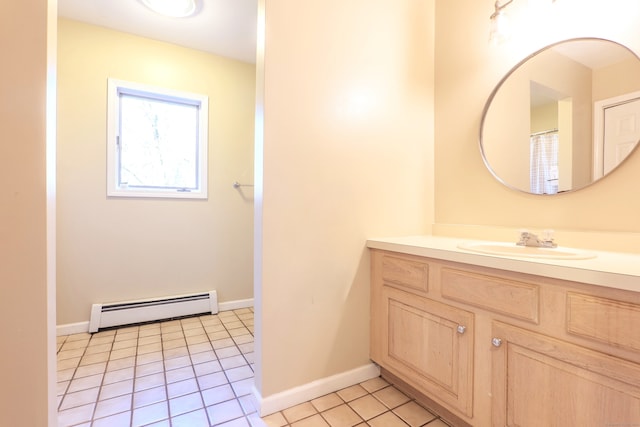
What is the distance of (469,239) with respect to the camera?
5.45 ft

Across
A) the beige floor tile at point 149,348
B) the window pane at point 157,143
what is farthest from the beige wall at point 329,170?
the window pane at point 157,143

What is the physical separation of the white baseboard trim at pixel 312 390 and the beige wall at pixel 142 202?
153cm

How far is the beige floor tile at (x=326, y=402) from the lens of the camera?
138 cm

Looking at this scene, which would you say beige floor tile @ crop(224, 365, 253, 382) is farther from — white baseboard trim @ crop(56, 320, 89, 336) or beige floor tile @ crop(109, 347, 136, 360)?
white baseboard trim @ crop(56, 320, 89, 336)

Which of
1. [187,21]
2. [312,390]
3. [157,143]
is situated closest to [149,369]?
[312,390]

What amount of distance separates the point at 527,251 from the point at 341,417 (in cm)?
116

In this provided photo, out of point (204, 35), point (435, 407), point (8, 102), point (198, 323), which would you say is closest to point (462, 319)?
point (435, 407)

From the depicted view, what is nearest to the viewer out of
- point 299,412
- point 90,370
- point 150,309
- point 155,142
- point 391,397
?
point 299,412

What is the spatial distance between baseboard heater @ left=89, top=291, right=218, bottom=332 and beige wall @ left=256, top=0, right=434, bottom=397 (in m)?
1.47

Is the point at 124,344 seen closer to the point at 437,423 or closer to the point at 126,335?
the point at 126,335

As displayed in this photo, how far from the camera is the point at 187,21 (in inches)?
85.6

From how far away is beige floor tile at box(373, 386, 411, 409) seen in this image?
55.4 inches

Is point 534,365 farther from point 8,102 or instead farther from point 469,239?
point 8,102

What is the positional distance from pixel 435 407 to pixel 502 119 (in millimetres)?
1584
